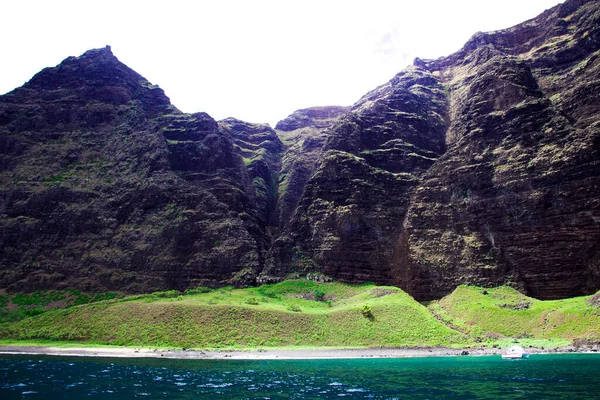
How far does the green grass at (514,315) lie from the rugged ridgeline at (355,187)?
191 inches

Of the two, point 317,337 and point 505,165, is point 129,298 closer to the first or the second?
point 317,337

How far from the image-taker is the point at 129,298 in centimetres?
8538

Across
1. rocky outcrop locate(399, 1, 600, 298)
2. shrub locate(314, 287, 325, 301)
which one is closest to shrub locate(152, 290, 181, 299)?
shrub locate(314, 287, 325, 301)

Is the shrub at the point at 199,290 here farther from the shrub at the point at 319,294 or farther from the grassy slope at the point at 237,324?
the shrub at the point at 319,294

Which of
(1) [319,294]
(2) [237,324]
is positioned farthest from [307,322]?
(1) [319,294]

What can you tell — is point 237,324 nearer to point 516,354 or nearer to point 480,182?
point 516,354

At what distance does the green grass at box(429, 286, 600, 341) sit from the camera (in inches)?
2239

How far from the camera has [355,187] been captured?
106 m

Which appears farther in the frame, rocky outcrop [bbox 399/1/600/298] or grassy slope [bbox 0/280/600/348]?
rocky outcrop [bbox 399/1/600/298]

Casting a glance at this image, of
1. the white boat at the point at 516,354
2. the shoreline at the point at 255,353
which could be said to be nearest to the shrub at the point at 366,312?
the shoreline at the point at 255,353

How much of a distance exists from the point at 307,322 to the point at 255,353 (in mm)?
14518

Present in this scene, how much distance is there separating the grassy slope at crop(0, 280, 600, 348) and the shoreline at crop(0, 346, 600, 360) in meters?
3.15

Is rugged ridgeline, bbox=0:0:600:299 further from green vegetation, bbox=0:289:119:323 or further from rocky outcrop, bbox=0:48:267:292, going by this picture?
green vegetation, bbox=0:289:119:323

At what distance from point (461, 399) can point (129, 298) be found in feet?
257
